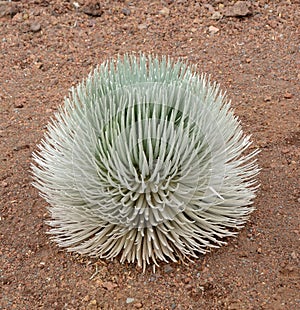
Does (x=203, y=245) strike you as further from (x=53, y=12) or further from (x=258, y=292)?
(x=53, y=12)

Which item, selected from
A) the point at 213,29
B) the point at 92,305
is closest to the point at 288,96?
the point at 213,29

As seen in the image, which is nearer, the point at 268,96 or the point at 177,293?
the point at 177,293

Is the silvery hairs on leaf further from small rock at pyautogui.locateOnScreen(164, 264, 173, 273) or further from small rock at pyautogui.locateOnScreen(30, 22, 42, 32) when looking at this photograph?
small rock at pyautogui.locateOnScreen(30, 22, 42, 32)

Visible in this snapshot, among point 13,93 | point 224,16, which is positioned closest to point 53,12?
point 13,93

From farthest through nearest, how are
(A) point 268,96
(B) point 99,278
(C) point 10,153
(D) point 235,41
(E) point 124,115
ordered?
(D) point 235,41 < (A) point 268,96 < (C) point 10,153 < (B) point 99,278 < (E) point 124,115

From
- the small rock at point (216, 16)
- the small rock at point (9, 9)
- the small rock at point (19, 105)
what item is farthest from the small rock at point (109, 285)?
the small rock at point (9, 9)

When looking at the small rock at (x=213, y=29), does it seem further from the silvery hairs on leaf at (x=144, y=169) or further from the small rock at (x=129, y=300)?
the small rock at (x=129, y=300)
